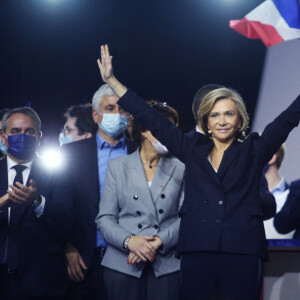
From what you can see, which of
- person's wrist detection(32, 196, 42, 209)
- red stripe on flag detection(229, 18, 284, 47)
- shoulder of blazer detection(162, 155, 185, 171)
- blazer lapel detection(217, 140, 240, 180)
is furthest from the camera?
red stripe on flag detection(229, 18, 284, 47)

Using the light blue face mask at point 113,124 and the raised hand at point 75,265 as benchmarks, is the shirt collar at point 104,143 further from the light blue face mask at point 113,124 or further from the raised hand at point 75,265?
the raised hand at point 75,265

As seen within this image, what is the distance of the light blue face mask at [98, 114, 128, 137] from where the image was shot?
358 centimetres

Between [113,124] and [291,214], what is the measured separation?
1485 millimetres

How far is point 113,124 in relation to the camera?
141 inches

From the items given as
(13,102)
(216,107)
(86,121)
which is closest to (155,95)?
(86,121)

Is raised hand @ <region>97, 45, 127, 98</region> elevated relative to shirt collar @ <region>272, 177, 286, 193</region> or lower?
elevated

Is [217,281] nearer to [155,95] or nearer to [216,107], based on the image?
[216,107]

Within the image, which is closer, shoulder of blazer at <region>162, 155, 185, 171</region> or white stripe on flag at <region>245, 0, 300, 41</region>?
shoulder of blazer at <region>162, 155, 185, 171</region>

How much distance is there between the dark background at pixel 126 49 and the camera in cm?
409

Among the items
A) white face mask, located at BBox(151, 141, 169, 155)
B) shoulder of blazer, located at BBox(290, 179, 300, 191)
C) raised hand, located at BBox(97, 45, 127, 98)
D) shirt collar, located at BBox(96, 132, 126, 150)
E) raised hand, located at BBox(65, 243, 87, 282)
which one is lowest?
raised hand, located at BBox(65, 243, 87, 282)

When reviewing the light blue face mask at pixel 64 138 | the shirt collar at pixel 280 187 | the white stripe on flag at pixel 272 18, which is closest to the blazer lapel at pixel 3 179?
the light blue face mask at pixel 64 138

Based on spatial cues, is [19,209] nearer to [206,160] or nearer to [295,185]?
[206,160]

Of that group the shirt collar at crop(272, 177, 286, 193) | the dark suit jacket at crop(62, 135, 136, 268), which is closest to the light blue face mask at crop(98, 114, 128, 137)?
the dark suit jacket at crop(62, 135, 136, 268)

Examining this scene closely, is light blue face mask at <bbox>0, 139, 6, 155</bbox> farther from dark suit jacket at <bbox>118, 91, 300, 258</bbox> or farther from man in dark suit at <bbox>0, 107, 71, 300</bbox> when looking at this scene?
dark suit jacket at <bbox>118, 91, 300, 258</bbox>
